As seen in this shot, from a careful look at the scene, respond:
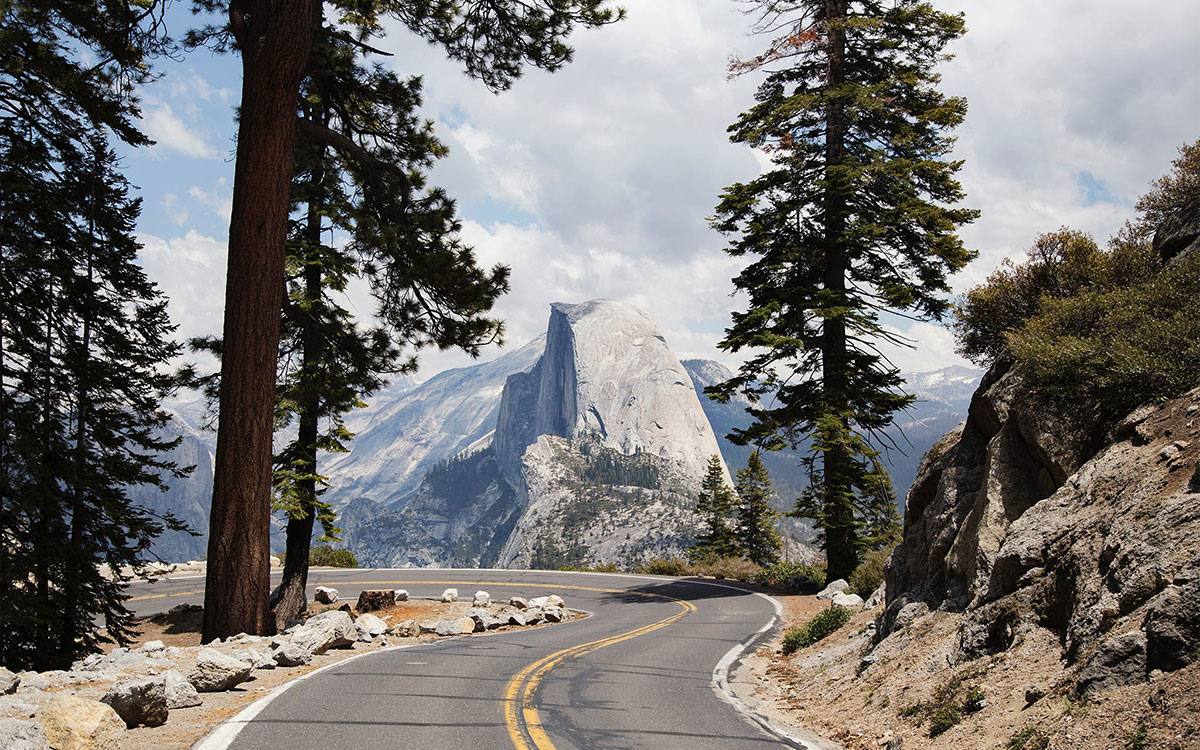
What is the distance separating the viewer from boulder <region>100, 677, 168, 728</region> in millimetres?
6090

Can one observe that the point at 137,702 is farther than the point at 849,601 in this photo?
No

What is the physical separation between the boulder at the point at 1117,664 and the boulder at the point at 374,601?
64.5 feet

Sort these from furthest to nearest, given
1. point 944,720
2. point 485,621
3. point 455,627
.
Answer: point 485,621 → point 455,627 → point 944,720

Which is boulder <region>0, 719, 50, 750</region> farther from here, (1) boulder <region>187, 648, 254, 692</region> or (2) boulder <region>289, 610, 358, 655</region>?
(2) boulder <region>289, 610, 358, 655</region>

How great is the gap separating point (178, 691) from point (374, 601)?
15.7 m

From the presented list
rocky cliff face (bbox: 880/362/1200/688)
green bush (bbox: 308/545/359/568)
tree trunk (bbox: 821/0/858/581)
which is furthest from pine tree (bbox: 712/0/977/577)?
green bush (bbox: 308/545/359/568)

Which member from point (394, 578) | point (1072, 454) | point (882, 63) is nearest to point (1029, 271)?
point (1072, 454)

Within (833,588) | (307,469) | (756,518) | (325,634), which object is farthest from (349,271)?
(756,518)

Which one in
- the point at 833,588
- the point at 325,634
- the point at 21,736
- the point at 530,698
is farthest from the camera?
the point at 833,588

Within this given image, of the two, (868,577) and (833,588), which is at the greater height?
(868,577)

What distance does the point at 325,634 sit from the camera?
35.0ft

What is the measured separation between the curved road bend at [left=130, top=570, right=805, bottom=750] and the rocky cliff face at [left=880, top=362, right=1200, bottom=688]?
2657mm

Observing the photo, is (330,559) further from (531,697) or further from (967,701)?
(967,701)

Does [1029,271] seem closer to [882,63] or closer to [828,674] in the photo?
[828,674]
